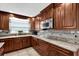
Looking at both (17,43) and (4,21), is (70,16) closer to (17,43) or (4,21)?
(4,21)

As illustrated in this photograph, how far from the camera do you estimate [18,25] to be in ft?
15.8

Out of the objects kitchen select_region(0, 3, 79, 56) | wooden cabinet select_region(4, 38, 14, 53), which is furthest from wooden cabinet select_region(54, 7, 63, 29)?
wooden cabinet select_region(4, 38, 14, 53)

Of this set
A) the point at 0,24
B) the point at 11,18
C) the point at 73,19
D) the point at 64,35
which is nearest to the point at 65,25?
the point at 73,19

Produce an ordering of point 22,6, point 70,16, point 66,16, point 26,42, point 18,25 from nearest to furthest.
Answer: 1. point 70,16
2. point 66,16
3. point 22,6
4. point 26,42
5. point 18,25

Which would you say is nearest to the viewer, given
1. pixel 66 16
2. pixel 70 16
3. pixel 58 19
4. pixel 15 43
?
pixel 70 16

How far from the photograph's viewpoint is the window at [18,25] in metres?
4.36

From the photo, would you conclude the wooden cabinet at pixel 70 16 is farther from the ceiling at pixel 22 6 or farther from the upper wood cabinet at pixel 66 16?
the ceiling at pixel 22 6

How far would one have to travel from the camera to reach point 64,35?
8.02 ft

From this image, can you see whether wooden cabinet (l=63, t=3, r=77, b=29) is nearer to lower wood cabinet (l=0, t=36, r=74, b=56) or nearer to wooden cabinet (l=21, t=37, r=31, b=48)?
lower wood cabinet (l=0, t=36, r=74, b=56)

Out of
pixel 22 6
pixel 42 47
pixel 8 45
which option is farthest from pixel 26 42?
pixel 22 6

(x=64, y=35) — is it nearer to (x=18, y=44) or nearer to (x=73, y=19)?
(x=73, y=19)

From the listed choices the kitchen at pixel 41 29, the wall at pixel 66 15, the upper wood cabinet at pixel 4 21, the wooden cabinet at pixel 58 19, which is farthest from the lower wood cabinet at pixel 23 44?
the wall at pixel 66 15

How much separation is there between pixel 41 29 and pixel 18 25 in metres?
1.49

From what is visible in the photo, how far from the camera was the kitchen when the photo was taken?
6.37 ft
